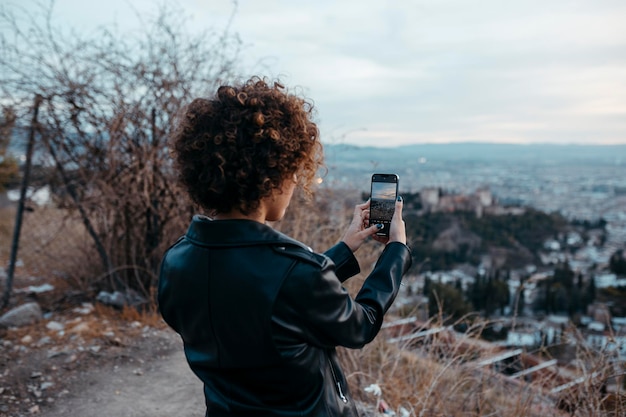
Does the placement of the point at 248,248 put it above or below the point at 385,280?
above

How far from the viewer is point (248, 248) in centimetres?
127

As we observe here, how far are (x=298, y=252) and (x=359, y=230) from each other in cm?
55

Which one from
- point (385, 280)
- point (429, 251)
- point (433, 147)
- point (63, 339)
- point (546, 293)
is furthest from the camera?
point (433, 147)

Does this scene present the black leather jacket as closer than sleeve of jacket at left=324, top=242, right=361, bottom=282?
Yes

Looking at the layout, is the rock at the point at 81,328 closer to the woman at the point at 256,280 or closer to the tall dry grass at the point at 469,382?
the tall dry grass at the point at 469,382

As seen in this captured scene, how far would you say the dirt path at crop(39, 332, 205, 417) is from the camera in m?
3.34

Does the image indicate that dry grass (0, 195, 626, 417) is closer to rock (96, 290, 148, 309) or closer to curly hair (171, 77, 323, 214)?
rock (96, 290, 148, 309)

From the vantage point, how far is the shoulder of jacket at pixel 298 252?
124 centimetres

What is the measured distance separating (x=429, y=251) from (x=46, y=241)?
199 inches

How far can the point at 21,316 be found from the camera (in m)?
4.66

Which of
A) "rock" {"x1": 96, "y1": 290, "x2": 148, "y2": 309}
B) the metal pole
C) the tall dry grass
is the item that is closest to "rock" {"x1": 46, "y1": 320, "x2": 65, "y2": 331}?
"rock" {"x1": 96, "y1": 290, "x2": 148, "y2": 309}

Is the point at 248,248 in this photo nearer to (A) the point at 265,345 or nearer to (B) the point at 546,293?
(A) the point at 265,345

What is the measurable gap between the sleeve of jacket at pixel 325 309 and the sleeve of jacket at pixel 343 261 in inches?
9.0

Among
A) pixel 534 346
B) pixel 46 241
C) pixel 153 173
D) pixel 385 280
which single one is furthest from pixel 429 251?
pixel 385 280
